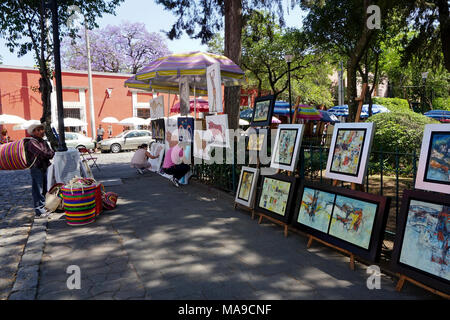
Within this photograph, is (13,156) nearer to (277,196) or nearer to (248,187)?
(248,187)

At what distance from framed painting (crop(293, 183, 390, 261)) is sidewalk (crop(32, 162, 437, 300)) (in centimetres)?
27

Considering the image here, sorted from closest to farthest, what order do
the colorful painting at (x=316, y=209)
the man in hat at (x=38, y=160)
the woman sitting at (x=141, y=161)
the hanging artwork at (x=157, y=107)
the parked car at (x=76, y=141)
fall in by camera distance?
the colorful painting at (x=316, y=209)
the man in hat at (x=38, y=160)
the woman sitting at (x=141, y=161)
the hanging artwork at (x=157, y=107)
the parked car at (x=76, y=141)

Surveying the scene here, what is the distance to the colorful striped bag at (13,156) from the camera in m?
5.26

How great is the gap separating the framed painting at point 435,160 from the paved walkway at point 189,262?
1036 mm

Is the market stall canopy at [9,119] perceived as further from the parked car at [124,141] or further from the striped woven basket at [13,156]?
the striped woven basket at [13,156]

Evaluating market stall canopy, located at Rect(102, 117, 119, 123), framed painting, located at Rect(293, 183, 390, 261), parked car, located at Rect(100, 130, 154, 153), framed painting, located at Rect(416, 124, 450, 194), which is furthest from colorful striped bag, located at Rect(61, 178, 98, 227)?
market stall canopy, located at Rect(102, 117, 119, 123)

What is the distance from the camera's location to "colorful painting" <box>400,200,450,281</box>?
111 inches

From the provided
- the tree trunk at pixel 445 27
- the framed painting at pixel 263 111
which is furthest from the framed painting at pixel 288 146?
the tree trunk at pixel 445 27

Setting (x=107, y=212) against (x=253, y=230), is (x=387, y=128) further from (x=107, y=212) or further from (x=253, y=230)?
(x=107, y=212)

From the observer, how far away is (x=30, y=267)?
3777mm

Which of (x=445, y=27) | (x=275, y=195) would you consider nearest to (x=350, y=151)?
(x=275, y=195)

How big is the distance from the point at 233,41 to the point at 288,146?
5191 millimetres

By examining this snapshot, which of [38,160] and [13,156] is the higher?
[13,156]

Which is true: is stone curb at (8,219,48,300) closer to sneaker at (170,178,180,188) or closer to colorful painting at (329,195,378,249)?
colorful painting at (329,195,378,249)
